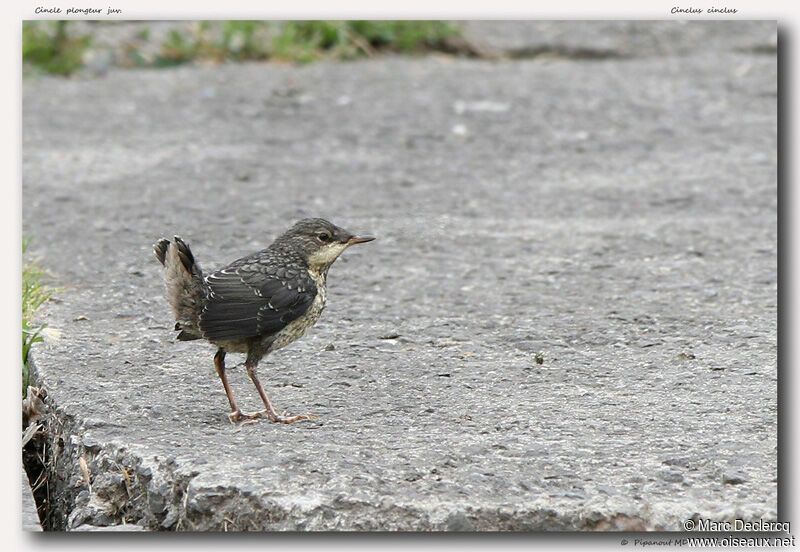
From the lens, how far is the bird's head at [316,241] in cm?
436

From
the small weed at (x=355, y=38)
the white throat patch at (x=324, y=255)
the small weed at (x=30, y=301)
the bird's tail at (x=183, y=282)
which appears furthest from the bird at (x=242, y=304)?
the small weed at (x=355, y=38)

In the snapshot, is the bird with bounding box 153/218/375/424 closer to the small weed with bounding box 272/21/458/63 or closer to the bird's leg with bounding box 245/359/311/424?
the bird's leg with bounding box 245/359/311/424

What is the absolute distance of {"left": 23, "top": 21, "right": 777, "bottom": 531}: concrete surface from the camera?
11.5 ft

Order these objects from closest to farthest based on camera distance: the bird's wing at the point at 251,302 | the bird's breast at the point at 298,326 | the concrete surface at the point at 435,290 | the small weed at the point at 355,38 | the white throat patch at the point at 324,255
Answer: the concrete surface at the point at 435,290 < the bird's wing at the point at 251,302 < the bird's breast at the point at 298,326 < the white throat patch at the point at 324,255 < the small weed at the point at 355,38

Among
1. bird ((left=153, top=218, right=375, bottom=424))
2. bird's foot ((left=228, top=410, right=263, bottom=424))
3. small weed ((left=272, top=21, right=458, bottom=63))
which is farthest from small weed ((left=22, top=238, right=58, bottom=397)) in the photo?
small weed ((left=272, top=21, right=458, bottom=63))

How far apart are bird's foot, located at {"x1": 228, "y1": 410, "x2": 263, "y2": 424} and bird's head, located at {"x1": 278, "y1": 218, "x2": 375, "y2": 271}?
1.99ft

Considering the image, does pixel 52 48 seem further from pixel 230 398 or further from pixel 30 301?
pixel 230 398

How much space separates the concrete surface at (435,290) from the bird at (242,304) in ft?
0.73

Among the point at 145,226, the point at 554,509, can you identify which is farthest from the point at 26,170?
the point at 554,509

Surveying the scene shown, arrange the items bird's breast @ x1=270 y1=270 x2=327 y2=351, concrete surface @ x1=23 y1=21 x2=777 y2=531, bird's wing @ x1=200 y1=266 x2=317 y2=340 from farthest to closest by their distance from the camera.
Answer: bird's breast @ x1=270 y1=270 x2=327 y2=351 < bird's wing @ x1=200 y1=266 x2=317 y2=340 < concrete surface @ x1=23 y1=21 x2=777 y2=531

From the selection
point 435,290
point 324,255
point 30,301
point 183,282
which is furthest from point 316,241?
point 30,301

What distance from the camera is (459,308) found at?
Result: 5.21 metres

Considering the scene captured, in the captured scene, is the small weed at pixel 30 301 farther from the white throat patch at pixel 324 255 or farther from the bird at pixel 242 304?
the white throat patch at pixel 324 255

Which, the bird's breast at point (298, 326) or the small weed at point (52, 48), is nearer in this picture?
the bird's breast at point (298, 326)
